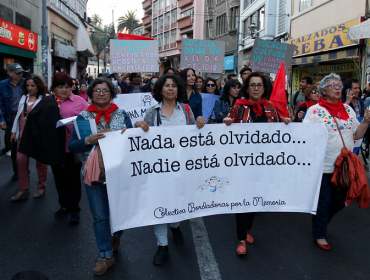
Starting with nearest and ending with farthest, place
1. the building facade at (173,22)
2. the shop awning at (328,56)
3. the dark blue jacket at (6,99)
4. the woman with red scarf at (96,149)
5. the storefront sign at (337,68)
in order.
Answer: the woman with red scarf at (96,149) < the dark blue jacket at (6,99) < the shop awning at (328,56) < the storefront sign at (337,68) < the building facade at (173,22)

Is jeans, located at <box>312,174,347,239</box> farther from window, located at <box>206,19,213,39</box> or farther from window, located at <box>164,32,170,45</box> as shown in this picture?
window, located at <box>164,32,170,45</box>

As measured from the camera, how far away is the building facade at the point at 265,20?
20.4m

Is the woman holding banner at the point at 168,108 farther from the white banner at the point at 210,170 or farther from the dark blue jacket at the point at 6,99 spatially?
the dark blue jacket at the point at 6,99

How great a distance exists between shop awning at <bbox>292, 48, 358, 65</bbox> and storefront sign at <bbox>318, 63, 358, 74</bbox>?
2.64 feet

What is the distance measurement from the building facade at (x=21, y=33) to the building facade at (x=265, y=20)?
13.1 meters

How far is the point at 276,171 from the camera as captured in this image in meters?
3.61

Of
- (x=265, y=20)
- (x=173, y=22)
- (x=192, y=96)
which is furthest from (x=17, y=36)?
(x=173, y=22)

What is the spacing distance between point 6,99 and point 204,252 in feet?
16.4


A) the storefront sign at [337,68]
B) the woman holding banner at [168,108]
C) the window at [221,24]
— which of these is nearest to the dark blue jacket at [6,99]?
the woman holding banner at [168,108]

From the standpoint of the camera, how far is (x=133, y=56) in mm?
8555

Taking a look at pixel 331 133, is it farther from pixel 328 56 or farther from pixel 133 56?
pixel 328 56

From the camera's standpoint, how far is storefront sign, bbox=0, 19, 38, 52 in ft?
48.4

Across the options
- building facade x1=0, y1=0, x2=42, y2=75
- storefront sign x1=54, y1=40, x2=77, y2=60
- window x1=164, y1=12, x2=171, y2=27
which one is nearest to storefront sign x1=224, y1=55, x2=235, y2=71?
storefront sign x1=54, y1=40, x2=77, y2=60

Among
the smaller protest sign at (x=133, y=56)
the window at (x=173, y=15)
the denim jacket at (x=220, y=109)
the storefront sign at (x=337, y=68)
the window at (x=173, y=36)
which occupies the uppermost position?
the window at (x=173, y=15)
